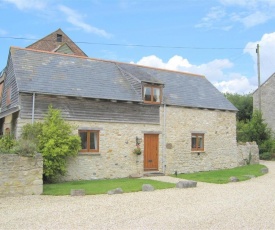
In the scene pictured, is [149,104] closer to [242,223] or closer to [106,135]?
[106,135]

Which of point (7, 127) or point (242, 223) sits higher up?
point (7, 127)

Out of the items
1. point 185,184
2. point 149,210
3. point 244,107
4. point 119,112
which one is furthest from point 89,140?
point 244,107

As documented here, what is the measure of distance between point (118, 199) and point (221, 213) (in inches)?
144

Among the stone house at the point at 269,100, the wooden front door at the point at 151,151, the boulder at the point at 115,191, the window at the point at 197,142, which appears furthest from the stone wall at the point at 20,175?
the stone house at the point at 269,100

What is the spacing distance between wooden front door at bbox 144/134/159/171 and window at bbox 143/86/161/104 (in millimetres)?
1996

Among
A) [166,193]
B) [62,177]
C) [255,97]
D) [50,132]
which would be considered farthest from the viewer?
[255,97]

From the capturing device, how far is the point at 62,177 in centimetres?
1633

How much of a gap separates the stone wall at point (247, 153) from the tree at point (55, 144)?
12.8 meters

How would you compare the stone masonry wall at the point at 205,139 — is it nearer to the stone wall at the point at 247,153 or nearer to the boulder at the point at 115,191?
the stone wall at the point at 247,153

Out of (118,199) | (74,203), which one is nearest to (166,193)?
(118,199)

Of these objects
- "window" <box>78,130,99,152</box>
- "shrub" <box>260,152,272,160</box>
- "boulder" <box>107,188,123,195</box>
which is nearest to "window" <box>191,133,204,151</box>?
"window" <box>78,130,99,152</box>

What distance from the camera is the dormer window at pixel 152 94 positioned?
1939cm

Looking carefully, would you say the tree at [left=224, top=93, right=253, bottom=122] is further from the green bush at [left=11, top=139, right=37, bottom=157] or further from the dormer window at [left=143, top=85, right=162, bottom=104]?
the green bush at [left=11, top=139, right=37, bottom=157]

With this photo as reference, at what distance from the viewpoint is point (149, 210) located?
9.57m
